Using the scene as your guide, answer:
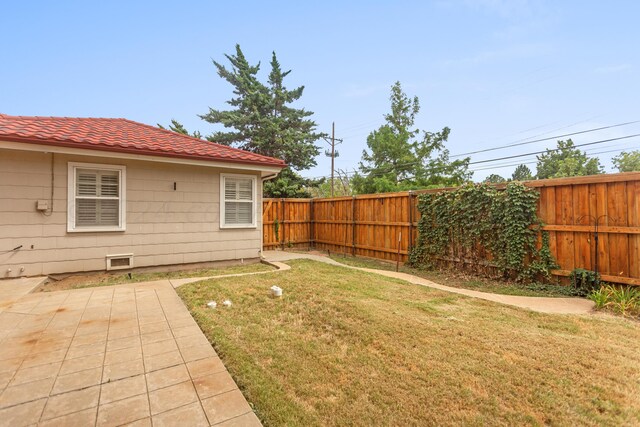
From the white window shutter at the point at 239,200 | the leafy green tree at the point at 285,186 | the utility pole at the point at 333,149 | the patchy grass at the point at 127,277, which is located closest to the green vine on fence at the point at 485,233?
the patchy grass at the point at 127,277

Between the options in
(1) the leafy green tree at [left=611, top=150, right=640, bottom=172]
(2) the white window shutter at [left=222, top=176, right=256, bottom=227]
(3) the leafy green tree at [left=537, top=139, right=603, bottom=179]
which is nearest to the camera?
(2) the white window shutter at [left=222, top=176, right=256, bottom=227]

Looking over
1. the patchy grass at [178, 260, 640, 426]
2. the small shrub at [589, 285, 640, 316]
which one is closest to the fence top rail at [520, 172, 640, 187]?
the small shrub at [589, 285, 640, 316]

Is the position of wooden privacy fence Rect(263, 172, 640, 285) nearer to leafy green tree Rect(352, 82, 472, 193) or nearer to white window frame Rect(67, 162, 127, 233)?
white window frame Rect(67, 162, 127, 233)

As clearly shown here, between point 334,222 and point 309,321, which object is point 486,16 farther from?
point 309,321

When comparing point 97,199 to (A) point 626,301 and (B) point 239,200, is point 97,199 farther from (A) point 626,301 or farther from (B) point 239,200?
(A) point 626,301

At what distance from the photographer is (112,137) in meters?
6.08

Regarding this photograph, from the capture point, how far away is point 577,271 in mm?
5176

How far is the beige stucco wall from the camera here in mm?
5117

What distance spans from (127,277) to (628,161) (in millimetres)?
44222

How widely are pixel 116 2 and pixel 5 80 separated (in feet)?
27.4

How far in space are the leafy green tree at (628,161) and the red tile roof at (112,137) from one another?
131 feet

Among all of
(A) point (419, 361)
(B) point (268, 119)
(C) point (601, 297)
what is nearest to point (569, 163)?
(B) point (268, 119)

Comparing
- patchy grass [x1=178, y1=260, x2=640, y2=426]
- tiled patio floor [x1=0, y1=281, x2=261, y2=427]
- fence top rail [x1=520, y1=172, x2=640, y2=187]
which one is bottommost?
patchy grass [x1=178, y1=260, x2=640, y2=426]

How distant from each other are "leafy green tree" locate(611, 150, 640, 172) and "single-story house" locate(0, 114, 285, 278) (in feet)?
132
